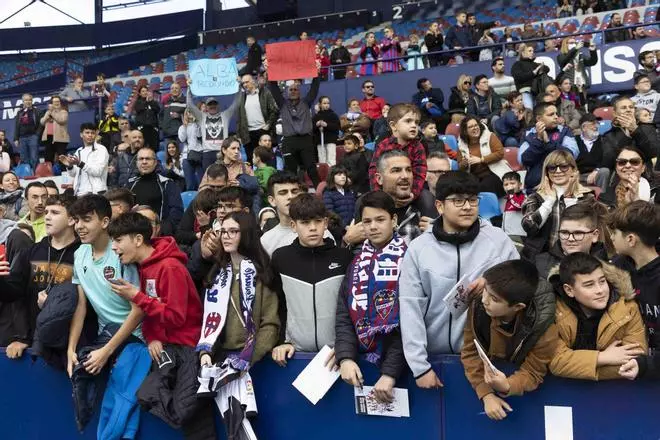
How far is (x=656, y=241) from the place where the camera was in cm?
350

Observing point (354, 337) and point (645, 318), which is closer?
point (645, 318)

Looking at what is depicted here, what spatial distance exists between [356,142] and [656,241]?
626cm

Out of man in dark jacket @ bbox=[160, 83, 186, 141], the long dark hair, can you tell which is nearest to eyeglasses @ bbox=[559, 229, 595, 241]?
the long dark hair

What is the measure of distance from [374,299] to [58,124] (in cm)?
1245

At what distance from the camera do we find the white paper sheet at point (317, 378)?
3.76 meters

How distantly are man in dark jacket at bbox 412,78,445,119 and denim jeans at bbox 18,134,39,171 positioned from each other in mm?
7801

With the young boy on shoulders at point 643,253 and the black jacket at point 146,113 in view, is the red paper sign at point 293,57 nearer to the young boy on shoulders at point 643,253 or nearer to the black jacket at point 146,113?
the black jacket at point 146,113

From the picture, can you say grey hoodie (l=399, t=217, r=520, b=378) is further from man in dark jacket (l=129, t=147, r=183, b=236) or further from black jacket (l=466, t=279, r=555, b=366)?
man in dark jacket (l=129, t=147, r=183, b=236)

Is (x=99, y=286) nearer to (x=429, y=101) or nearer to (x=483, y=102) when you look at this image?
A: (x=483, y=102)

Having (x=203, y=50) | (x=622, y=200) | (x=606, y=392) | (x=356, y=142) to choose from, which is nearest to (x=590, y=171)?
(x=622, y=200)

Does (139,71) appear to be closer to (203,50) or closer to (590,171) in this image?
(203,50)

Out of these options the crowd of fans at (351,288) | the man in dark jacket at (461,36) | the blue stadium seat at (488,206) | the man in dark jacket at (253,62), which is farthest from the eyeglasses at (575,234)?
the man in dark jacket at (253,62)

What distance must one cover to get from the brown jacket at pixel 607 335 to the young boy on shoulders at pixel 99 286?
2203 millimetres

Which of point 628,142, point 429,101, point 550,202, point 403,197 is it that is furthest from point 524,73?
point 403,197
